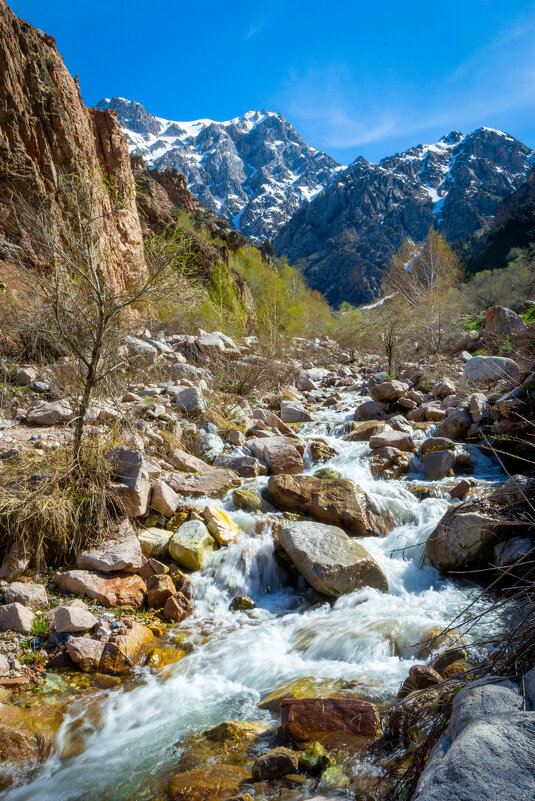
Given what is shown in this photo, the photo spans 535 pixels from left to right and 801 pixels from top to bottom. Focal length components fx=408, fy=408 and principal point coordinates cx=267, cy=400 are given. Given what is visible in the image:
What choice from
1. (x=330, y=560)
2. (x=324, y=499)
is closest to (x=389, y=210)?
(x=324, y=499)

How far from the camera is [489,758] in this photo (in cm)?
114

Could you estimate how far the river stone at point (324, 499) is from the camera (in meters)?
5.42

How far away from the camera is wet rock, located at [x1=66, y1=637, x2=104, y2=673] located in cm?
321

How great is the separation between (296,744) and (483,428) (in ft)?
19.9

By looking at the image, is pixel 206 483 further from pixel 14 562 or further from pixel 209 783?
pixel 209 783

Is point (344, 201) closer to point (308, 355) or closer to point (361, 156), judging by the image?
point (361, 156)

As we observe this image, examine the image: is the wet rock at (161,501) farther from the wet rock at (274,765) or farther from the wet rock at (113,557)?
the wet rock at (274,765)

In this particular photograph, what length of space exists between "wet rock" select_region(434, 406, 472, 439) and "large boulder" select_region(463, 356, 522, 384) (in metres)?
1.04

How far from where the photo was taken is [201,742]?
2658mm

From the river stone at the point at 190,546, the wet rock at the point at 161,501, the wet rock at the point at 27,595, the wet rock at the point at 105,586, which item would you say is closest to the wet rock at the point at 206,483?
the wet rock at the point at 161,501

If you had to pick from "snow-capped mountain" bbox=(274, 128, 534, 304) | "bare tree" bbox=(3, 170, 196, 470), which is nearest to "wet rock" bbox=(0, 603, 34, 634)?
"bare tree" bbox=(3, 170, 196, 470)

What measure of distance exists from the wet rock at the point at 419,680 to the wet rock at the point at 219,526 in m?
2.54

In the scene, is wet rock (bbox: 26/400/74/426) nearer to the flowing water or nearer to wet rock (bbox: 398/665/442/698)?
the flowing water

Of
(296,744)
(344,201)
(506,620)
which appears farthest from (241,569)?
(344,201)
